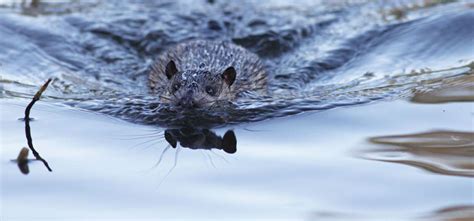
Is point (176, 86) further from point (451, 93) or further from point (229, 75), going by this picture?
point (451, 93)

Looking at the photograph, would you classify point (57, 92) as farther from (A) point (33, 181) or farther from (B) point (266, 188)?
(B) point (266, 188)

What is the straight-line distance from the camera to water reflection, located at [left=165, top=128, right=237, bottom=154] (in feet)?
18.4

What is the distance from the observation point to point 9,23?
9102 millimetres

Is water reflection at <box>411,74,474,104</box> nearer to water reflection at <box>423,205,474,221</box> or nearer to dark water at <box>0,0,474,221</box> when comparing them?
dark water at <box>0,0,474,221</box>

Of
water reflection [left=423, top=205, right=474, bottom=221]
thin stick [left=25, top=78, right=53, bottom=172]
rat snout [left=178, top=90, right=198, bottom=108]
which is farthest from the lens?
rat snout [left=178, top=90, right=198, bottom=108]

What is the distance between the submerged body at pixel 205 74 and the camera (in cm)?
683

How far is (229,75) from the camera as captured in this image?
290 inches

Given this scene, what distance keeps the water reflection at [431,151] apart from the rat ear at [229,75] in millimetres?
1906

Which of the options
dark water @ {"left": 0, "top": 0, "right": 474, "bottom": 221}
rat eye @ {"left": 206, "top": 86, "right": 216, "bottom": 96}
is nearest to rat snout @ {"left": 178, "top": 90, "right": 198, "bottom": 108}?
dark water @ {"left": 0, "top": 0, "right": 474, "bottom": 221}

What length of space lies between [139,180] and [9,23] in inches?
187

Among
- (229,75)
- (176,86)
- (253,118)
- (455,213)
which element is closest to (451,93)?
(253,118)

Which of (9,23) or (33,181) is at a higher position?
→ (9,23)

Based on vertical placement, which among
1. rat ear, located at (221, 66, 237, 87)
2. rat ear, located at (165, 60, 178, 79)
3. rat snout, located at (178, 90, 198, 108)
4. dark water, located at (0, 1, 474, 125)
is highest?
dark water, located at (0, 1, 474, 125)

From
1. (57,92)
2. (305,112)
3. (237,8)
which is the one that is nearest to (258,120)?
(305,112)
